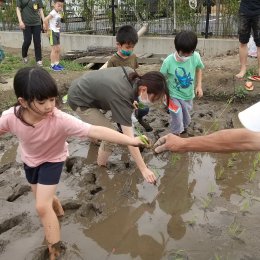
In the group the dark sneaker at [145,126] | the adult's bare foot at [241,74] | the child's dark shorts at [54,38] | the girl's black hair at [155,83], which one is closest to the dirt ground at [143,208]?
the dark sneaker at [145,126]

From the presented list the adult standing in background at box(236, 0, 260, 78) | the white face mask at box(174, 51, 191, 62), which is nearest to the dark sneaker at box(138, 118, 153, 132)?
the white face mask at box(174, 51, 191, 62)

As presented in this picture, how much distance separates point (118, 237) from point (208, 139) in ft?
3.89

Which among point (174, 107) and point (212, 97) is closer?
point (174, 107)

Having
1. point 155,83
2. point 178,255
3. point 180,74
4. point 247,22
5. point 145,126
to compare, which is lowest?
point 178,255

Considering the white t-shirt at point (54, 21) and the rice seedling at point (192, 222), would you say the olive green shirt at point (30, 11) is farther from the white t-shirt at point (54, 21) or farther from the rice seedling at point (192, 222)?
the rice seedling at point (192, 222)

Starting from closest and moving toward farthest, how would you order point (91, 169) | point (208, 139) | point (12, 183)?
1. point (208, 139)
2. point (12, 183)
3. point (91, 169)

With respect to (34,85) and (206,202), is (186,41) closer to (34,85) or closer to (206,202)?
(206,202)

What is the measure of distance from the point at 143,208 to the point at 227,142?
1393mm

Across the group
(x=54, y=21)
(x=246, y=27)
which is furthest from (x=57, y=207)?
(x=54, y=21)

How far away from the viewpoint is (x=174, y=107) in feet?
15.5

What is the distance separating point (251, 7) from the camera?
6.29 metres

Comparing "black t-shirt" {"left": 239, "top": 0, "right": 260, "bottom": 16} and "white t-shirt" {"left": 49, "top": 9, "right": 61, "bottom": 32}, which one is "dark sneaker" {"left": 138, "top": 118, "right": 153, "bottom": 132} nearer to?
"black t-shirt" {"left": 239, "top": 0, "right": 260, "bottom": 16}

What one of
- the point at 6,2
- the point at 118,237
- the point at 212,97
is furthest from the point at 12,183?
the point at 6,2

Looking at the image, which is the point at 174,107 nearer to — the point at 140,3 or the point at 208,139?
the point at 208,139
